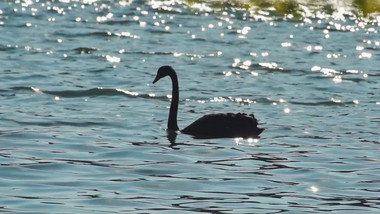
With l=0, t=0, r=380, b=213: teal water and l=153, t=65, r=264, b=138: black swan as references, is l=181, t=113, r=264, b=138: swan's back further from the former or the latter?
l=0, t=0, r=380, b=213: teal water

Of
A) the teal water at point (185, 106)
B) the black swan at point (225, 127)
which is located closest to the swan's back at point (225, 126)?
the black swan at point (225, 127)

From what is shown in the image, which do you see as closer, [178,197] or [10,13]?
[178,197]

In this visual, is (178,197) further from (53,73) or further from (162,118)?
(53,73)

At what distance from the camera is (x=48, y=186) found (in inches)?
422

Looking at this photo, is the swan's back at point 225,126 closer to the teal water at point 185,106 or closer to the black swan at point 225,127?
the black swan at point 225,127

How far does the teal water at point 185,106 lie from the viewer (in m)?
10.6

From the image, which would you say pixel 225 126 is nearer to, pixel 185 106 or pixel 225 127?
pixel 225 127

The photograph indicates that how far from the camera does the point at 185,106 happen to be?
682 inches

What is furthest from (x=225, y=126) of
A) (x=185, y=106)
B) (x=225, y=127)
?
(x=185, y=106)

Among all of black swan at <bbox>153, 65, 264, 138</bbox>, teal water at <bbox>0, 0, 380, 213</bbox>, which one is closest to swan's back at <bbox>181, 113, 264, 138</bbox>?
black swan at <bbox>153, 65, 264, 138</bbox>

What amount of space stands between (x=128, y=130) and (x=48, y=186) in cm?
398

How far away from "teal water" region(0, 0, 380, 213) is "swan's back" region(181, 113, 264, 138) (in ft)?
0.70

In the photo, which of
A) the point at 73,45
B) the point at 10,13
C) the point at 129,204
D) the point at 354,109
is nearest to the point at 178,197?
the point at 129,204

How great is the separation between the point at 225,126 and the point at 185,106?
290 cm
